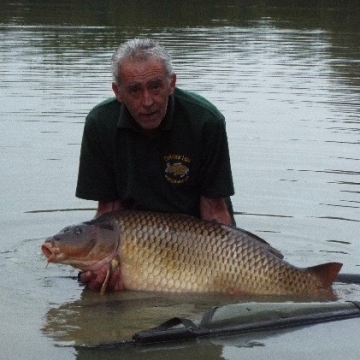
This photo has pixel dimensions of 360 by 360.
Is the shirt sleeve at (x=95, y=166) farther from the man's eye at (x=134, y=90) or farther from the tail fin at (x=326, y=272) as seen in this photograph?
the tail fin at (x=326, y=272)

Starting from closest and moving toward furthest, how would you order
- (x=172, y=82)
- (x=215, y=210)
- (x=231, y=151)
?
(x=172, y=82), (x=215, y=210), (x=231, y=151)

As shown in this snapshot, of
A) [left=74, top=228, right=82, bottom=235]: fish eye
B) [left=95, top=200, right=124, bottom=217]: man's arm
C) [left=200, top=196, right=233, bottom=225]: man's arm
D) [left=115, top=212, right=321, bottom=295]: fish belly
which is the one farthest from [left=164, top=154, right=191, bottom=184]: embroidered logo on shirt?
[left=74, top=228, right=82, bottom=235]: fish eye

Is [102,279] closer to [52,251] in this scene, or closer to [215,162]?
[52,251]

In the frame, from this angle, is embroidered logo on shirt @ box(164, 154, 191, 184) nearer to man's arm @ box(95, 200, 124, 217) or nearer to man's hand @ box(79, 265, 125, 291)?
man's arm @ box(95, 200, 124, 217)

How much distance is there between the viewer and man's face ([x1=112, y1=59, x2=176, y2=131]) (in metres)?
5.45

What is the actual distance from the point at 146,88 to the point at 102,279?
942mm

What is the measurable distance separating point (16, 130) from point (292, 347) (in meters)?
5.91

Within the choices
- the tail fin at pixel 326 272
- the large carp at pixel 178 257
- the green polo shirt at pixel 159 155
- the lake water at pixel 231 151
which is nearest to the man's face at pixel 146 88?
the green polo shirt at pixel 159 155

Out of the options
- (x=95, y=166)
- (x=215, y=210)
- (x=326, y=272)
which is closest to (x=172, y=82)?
(x=95, y=166)

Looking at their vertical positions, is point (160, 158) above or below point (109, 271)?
above

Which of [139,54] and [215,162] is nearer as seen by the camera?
[139,54]

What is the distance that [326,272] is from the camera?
536 cm

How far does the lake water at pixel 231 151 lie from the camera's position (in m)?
4.94

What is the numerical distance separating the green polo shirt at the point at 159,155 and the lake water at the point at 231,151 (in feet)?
1.90
